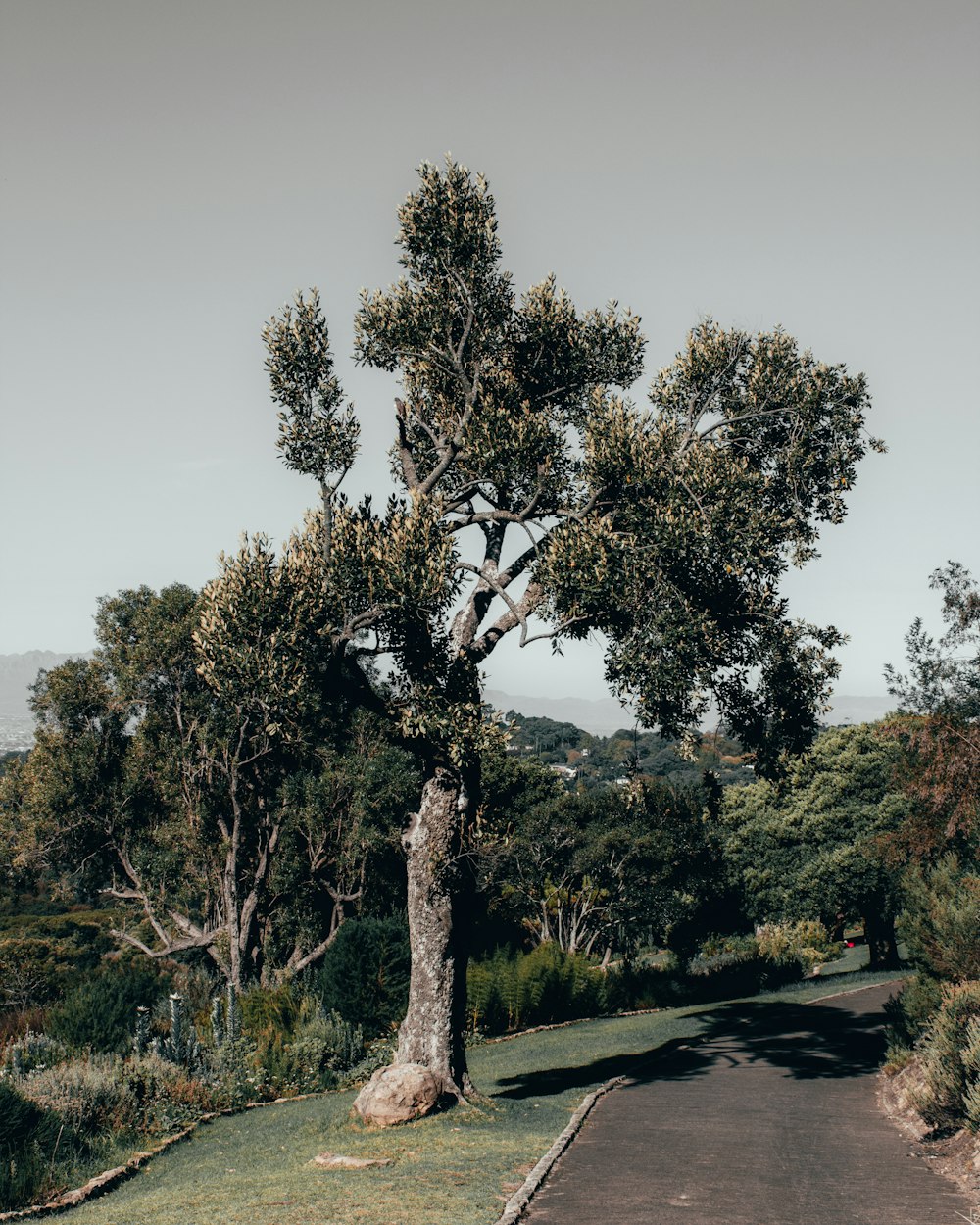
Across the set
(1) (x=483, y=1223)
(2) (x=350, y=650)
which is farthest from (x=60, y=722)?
(1) (x=483, y=1223)

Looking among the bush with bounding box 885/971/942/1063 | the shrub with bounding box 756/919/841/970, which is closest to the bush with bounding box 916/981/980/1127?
the bush with bounding box 885/971/942/1063

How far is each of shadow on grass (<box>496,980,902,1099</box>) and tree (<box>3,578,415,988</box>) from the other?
696 inches

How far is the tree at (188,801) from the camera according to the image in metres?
40.0

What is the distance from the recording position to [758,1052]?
76.5ft

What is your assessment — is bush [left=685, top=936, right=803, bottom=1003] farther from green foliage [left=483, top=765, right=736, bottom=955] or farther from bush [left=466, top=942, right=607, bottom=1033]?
bush [left=466, top=942, right=607, bottom=1033]

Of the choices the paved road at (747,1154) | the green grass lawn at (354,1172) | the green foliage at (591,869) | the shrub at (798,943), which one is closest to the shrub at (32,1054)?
the green grass lawn at (354,1172)

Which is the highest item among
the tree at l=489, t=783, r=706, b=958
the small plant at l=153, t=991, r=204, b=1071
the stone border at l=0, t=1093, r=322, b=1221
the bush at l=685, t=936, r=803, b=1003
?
the tree at l=489, t=783, r=706, b=958

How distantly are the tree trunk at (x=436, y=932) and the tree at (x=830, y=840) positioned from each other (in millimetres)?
35410

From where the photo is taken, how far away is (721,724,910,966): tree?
50.3 metres

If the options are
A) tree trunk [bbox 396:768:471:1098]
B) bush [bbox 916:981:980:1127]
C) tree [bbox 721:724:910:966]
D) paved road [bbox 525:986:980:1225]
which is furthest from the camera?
tree [bbox 721:724:910:966]

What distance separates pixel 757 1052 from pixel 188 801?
25.4m

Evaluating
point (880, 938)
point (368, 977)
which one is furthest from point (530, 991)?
point (880, 938)

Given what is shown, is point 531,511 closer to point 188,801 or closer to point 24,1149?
point 24,1149

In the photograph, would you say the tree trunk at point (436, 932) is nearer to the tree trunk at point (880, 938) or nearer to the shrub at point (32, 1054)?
the shrub at point (32, 1054)
